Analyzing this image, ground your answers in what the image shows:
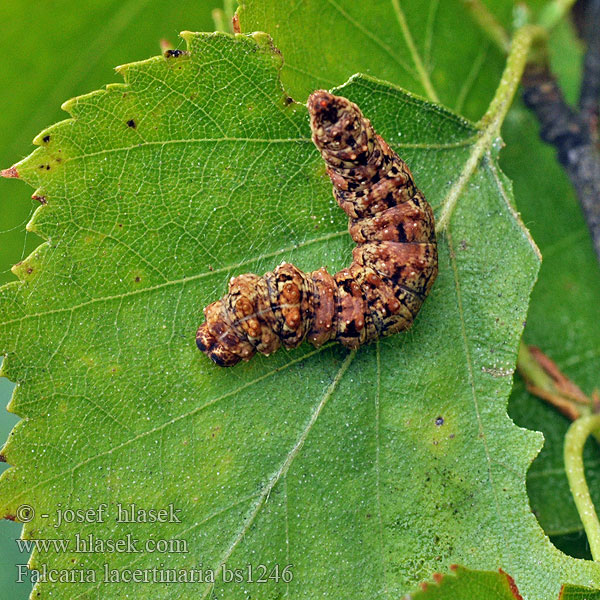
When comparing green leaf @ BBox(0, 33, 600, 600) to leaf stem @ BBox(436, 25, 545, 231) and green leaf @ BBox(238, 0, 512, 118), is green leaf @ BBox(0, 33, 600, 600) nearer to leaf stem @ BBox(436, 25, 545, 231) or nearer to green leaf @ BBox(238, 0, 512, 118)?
leaf stem @ BBox(436, 25, 545, 231)

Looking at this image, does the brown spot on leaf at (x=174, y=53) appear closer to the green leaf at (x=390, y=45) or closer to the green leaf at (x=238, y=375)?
the green leaf at (x=238, y=375)

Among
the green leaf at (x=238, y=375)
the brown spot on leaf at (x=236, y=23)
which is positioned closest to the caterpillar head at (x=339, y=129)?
the green leaf at (x=238, y=375)

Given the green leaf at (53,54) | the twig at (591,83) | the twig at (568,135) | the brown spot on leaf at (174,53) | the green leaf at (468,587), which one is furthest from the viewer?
the twig at (591,83)

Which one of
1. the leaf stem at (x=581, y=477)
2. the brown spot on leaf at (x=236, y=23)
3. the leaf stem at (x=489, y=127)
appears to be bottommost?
the leaf stem at (x=581, y=477)

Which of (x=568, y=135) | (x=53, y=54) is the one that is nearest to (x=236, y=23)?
(x=53, y=54)

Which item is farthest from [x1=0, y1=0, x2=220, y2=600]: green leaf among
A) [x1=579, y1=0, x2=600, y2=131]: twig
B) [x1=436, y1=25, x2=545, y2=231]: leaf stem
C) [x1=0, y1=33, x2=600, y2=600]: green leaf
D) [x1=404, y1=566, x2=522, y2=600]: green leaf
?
[x1=404, y1=566, x2=522, y2=600]: green leaf
